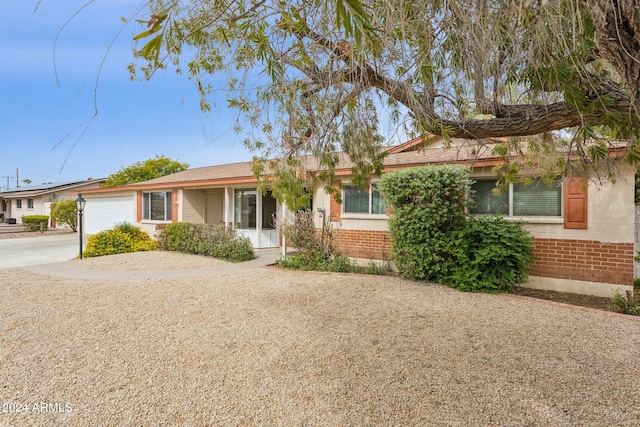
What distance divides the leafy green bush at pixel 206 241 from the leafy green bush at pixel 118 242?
79 centimetres

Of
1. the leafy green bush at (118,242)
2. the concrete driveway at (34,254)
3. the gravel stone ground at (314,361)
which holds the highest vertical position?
the leafy green bush at (118,242)

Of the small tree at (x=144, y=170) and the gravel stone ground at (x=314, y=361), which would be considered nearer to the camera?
the gravel stone ground at (x=314, y=361)

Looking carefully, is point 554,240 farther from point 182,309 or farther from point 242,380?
point 182,309

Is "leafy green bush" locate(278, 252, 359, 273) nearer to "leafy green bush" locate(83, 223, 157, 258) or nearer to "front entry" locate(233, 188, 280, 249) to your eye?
"front entry" locate(233, 188, 280, 249)

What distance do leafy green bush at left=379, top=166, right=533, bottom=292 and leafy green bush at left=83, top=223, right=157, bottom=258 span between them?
1033 cm

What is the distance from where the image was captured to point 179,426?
256 centimetres

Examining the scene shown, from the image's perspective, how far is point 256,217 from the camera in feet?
41.9

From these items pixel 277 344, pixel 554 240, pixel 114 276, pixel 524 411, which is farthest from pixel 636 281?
pixel 114 276

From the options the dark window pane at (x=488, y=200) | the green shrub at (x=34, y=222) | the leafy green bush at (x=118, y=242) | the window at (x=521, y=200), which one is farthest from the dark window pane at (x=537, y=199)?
the green shrub at (x=34, y=222)

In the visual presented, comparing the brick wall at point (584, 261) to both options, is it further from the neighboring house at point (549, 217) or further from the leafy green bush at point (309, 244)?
the leafy green bush at point (309, 244)

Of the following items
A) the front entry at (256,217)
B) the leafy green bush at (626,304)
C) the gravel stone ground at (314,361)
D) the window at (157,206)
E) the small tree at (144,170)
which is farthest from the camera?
the small tree at (144,170)

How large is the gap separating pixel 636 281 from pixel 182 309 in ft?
31.9

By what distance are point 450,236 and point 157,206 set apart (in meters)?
13.4

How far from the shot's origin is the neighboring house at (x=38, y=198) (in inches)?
1180
